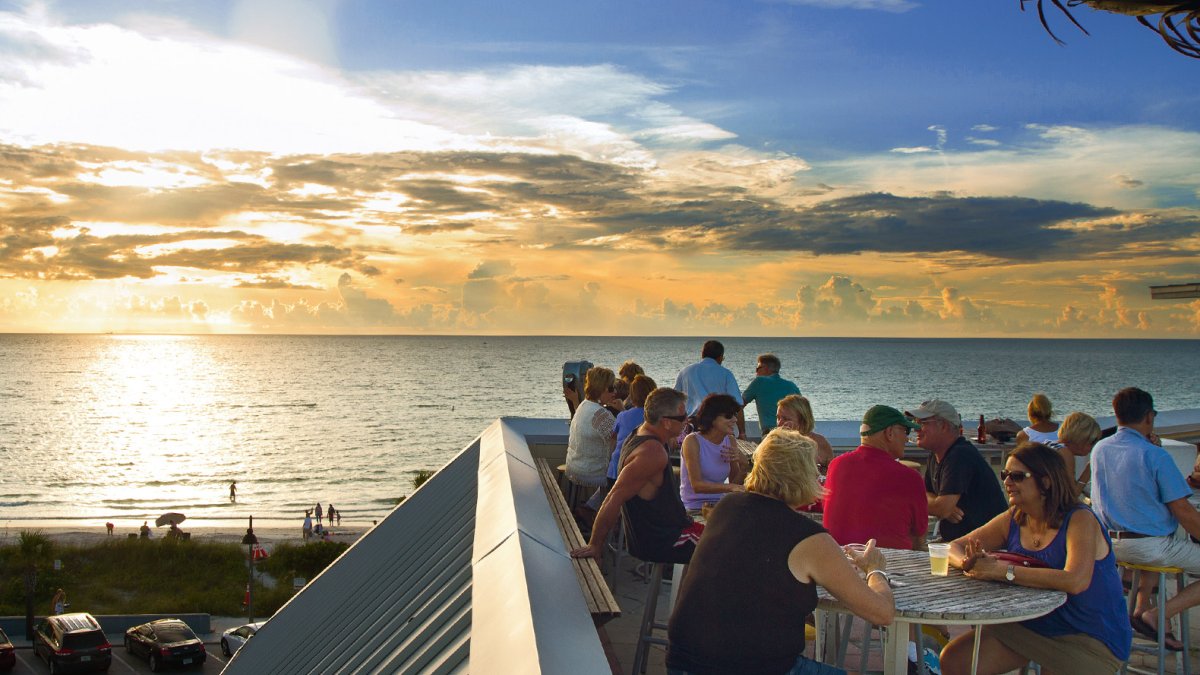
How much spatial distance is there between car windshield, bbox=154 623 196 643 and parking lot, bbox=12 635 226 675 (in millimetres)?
735

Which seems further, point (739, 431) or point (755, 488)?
point (739, 431)

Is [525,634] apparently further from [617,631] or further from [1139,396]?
[1139,396]

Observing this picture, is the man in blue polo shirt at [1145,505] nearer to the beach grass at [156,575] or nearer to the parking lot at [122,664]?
the parking lot at [122,664]

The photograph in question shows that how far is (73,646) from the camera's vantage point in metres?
22.6

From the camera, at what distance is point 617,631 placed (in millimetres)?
5367

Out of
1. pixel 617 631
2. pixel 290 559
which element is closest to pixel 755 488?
pixel 617 631

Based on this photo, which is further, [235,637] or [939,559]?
[235,637]

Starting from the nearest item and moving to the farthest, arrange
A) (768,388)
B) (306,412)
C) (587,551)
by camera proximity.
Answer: (587,551)
(768,388)
(306,412)

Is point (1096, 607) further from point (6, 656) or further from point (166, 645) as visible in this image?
point (6, 656)

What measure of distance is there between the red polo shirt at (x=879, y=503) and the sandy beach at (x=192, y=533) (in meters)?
36.5

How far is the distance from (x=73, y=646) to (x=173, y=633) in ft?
7.11

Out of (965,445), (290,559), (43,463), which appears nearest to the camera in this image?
(965,445)

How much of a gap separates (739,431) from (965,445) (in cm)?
374

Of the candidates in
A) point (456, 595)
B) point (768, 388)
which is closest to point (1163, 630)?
point (456, 595)
